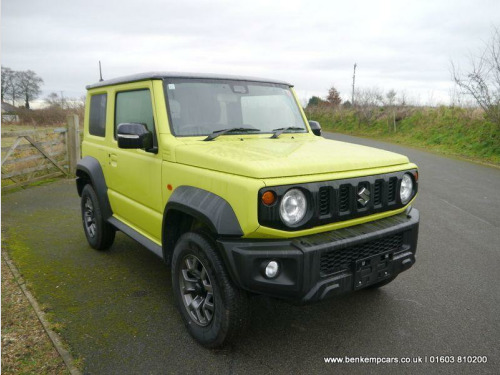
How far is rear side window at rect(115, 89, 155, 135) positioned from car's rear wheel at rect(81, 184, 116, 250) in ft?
3.58

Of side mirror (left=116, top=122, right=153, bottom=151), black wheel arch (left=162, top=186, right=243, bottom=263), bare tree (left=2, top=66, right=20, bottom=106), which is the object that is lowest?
black wheel arch (left=162, top=186, right=243, bottom=263)

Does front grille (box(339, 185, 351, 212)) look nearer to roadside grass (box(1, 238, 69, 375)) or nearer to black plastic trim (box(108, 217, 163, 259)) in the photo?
black plastic trim (box(108, 217, 163, 259))

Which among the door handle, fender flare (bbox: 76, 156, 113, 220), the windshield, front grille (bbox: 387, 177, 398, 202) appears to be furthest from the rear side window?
front grille (bbox: 387, 177, 398, 202)

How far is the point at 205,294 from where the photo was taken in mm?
3031

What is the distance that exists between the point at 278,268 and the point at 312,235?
1.10ft

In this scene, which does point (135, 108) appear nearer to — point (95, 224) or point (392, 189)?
point (95, 224)

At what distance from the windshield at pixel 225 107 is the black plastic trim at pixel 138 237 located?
3.35 ft

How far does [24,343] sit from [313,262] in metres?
2.29

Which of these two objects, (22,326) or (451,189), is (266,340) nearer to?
(22,326)

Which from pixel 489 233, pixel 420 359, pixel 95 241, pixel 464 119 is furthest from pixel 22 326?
pixel 464 119

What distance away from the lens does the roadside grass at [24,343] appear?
2.76 metres

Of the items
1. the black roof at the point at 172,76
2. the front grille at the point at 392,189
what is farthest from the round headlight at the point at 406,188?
the black roof at the point at 172,76

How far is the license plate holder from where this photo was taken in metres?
2.74

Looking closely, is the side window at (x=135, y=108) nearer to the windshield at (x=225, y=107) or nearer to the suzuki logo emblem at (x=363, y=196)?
the windshield at (x=225, y=107)
